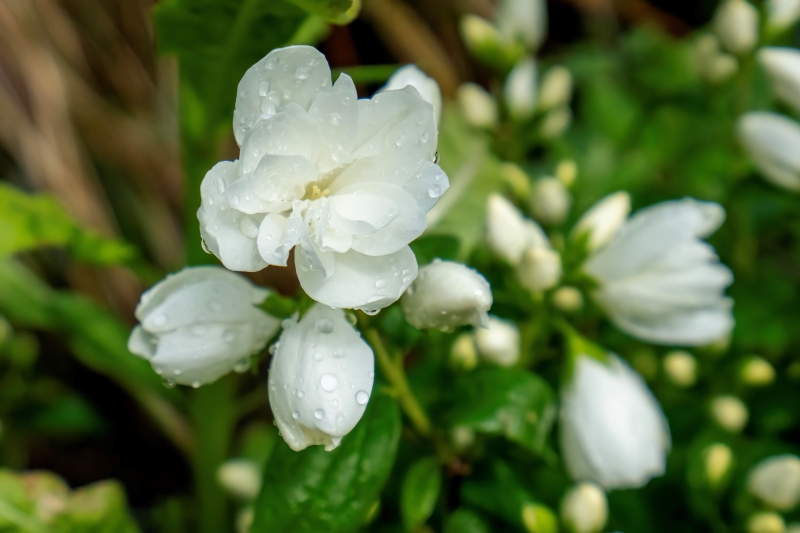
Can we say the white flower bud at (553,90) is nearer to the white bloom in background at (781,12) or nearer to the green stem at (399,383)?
the white bloom in background at (781,12)

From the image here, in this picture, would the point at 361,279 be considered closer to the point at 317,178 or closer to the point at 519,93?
the point at 317,178

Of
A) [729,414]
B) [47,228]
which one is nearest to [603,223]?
[729,414]

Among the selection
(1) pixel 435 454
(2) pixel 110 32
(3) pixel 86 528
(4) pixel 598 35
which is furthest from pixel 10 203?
(4) pixel 598 35

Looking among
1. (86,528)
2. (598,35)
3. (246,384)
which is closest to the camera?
(86,528)

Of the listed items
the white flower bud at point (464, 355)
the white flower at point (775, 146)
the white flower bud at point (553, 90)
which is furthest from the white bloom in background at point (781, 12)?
the white flower bud at point (464, 355)

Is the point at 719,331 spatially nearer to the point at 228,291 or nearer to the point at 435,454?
the point at 435,454

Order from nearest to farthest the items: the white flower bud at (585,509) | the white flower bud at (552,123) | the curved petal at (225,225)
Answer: the curved petal at (225,225) → the white flower bud at (585,509) → the white flower bud at (552,123)
